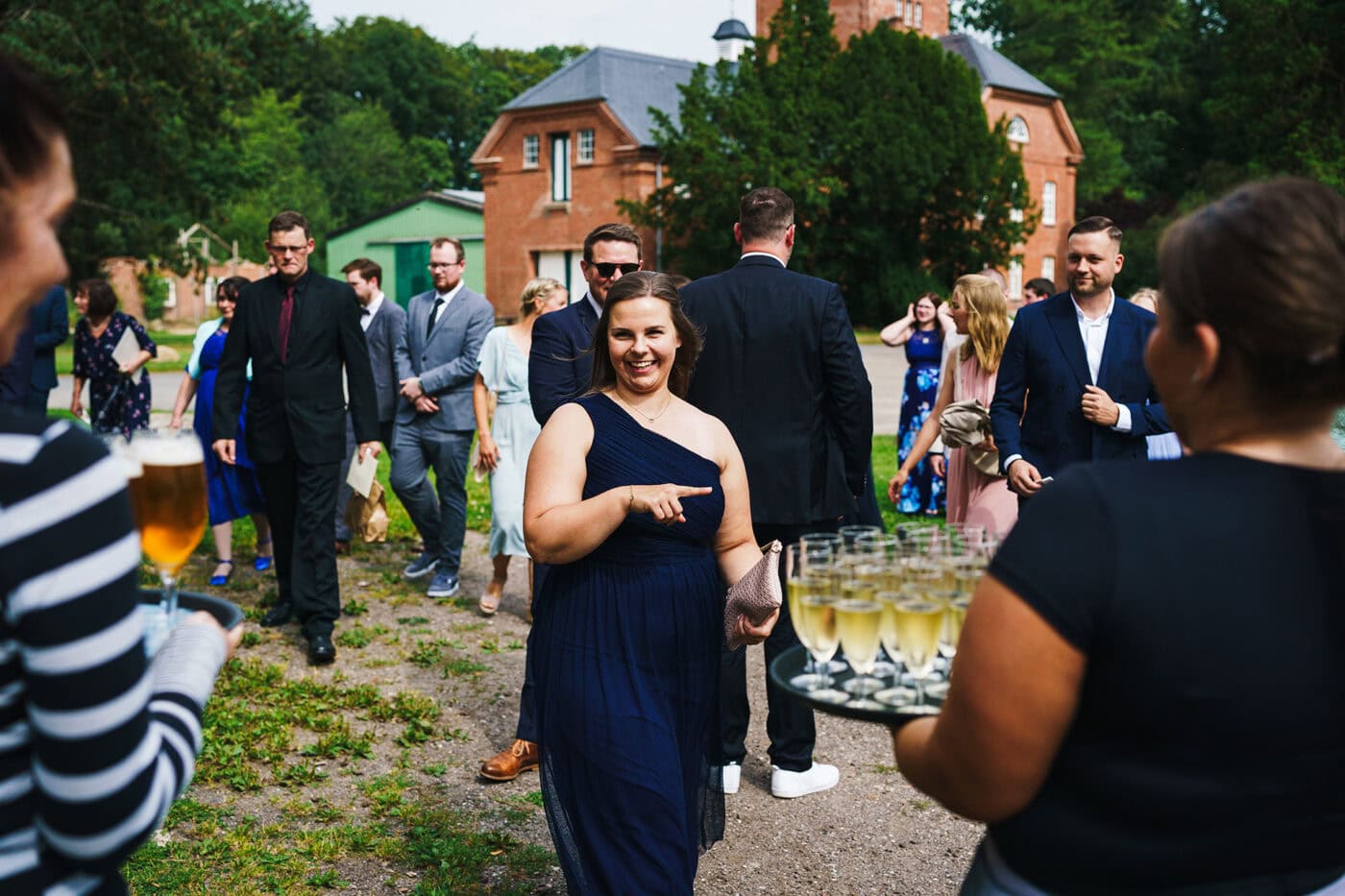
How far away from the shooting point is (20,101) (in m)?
1.56

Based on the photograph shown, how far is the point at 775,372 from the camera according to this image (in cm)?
570

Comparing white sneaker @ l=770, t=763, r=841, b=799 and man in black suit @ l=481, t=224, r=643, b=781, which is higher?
man in black suit @ l=481, t=224, r=643, b=781

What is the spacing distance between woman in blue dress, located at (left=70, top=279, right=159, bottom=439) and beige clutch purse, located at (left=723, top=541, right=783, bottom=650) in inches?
342

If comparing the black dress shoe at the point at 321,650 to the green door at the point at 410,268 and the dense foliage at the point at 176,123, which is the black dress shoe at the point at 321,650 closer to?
the dense foliage at the point at 176,123

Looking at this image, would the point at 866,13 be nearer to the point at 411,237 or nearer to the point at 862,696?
the point at 411,237

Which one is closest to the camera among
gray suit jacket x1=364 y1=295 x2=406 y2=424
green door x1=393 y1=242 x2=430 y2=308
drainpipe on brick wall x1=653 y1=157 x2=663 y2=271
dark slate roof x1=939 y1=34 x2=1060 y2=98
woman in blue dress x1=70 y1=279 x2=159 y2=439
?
gray suit jacket x1=364 y1=295 x2=406 y2=424

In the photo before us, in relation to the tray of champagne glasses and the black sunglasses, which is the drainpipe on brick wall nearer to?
the black sunglasses

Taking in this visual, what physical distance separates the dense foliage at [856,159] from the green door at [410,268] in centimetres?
1387

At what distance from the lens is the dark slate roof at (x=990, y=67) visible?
169 ft

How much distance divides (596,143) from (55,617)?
49.4m

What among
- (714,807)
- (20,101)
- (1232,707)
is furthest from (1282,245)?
(714,807)

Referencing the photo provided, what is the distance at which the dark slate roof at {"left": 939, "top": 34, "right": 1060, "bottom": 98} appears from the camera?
5141 centimetres

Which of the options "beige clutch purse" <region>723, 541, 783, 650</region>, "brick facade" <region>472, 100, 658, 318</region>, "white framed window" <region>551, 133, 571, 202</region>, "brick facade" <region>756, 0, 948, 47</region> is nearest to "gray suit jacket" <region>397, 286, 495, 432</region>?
"beige clutch purse" <region>723, 541, 783, 650</region>

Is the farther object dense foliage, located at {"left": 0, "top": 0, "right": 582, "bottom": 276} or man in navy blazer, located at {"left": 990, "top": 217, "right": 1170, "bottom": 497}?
dense foliage, located at {"left": 0, "top": 0, "right": 582, "bottom": 276}
